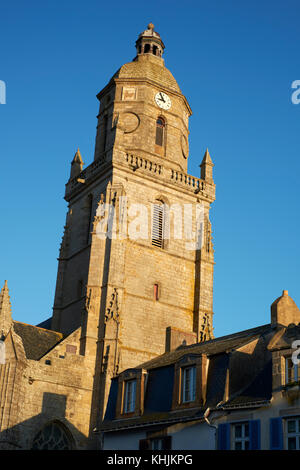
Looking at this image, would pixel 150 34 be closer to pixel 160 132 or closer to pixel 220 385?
pixel 160 132

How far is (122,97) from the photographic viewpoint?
127 feet

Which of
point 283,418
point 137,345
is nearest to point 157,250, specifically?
point 137,345

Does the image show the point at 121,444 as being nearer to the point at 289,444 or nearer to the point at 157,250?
the point at 289,444

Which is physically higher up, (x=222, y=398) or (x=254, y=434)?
(x=222, y=398)

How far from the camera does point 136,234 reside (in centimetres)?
3431

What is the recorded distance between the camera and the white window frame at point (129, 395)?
20781mm

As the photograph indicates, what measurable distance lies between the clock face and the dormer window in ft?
82.6

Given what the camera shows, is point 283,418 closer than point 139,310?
Yes

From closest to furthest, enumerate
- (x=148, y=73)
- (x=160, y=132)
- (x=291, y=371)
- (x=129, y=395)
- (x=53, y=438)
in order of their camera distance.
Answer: (x=291, y=371) → (x=129, y=395) → (x=53, y=438) → (x=160, y=132) → (x=148, y=73)

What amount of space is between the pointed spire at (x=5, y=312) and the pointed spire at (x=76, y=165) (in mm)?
11351

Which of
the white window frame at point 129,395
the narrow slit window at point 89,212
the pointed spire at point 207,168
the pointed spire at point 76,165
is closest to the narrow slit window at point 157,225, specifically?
the narrow slit window at point 89,212

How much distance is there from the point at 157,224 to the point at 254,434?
67.5 feet

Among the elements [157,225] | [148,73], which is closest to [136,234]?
[157,225]

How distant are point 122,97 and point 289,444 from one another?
27.5 meters
